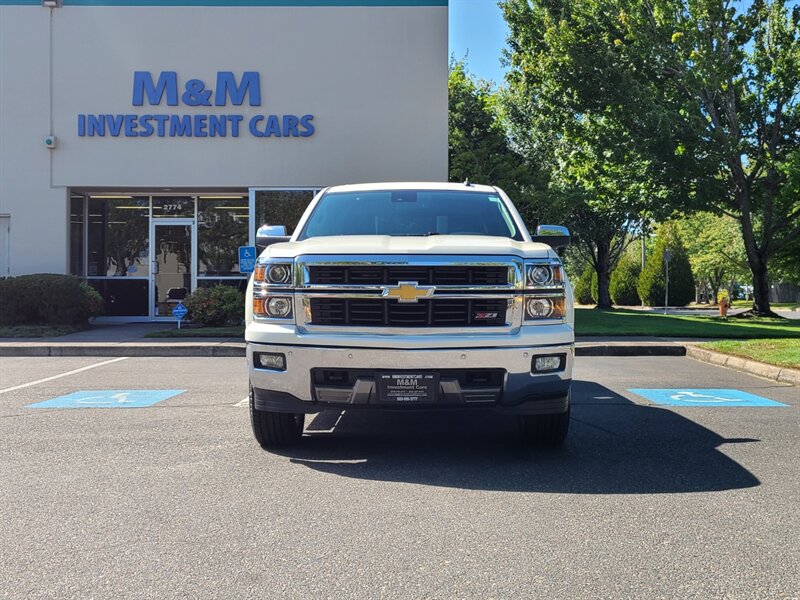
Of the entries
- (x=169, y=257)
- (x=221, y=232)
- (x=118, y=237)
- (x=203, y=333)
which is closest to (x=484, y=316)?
(x=203, y=333)

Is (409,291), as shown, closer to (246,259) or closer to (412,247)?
(412,247)

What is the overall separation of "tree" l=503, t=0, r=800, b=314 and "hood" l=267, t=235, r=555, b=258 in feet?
51.3

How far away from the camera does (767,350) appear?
11930mm

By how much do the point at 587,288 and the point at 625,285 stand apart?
3.51 metres

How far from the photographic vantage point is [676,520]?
4012 millimetres

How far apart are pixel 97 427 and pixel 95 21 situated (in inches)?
527

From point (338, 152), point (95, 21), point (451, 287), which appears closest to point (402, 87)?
point (338, 152)

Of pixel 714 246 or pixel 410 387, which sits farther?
pixel 714 246

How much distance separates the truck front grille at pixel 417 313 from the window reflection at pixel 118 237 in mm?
13957

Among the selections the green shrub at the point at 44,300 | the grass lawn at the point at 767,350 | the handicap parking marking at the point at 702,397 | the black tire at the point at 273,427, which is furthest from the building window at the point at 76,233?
the grass lawn at the point at 767,350

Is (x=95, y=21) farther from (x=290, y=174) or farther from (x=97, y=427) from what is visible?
(x=97, y=427)

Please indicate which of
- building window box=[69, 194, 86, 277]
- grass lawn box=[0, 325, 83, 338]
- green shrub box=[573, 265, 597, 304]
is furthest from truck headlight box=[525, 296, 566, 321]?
green shrub box=[573, 265, 597, 304]

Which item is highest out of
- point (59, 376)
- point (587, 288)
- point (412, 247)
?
point (412, 247)

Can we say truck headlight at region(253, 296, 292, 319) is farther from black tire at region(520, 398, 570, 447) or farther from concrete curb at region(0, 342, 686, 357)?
concrete curb at region(0, 342, 686, 357)
